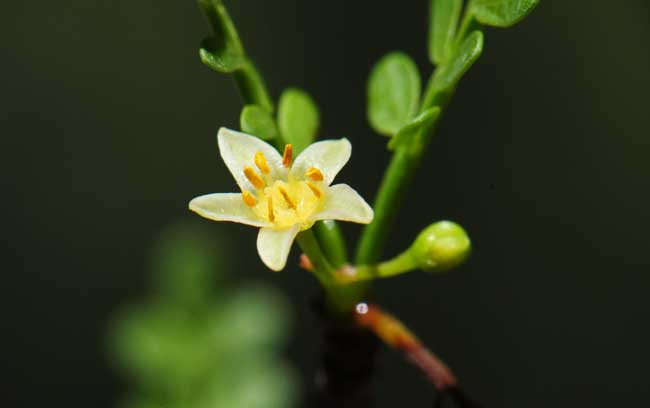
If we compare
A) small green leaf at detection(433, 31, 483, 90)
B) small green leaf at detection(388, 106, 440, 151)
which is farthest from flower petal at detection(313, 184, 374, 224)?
small green leaf at detection(433, 31, 483, 90)

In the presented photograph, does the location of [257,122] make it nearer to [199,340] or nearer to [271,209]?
[271,209]

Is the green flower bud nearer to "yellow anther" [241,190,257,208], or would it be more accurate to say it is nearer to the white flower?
the white flower

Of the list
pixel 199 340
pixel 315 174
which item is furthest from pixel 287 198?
pixel 199 340

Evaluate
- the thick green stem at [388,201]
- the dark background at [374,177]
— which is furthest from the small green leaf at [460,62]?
the dark background at [374,177]

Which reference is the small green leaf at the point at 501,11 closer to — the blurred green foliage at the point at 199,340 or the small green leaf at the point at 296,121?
the small green leaf at the point at 296,121

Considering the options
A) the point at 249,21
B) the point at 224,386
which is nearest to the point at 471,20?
the point at 224,386

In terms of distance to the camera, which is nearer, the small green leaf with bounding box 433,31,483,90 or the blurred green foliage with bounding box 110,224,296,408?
the small green leaf with bounding box 433,31,483,90

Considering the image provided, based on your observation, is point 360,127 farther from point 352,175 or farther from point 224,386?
point 224,386
